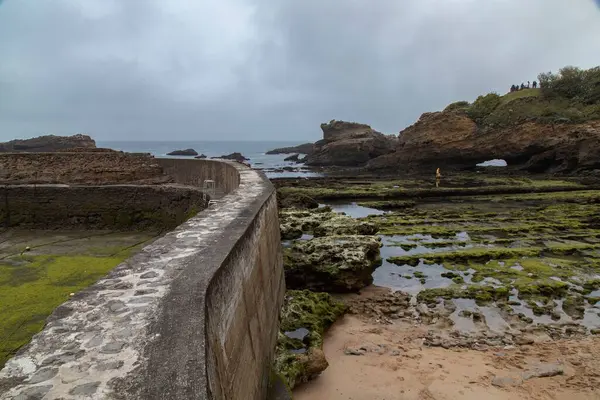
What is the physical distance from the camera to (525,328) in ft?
26.6

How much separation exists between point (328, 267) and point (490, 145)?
35.1m

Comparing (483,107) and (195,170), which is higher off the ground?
→ (483,107)

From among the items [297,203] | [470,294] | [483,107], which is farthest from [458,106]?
[470,294]

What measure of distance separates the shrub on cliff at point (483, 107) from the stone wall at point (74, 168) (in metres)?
38.3

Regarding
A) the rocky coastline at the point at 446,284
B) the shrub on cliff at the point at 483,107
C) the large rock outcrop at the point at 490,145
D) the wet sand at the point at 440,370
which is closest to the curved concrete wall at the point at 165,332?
the wet sand at the point at 440,370

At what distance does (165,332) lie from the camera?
2617mm

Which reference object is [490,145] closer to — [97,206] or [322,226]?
[322,226]

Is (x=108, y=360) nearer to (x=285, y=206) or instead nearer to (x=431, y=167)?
(x=285, y=206)

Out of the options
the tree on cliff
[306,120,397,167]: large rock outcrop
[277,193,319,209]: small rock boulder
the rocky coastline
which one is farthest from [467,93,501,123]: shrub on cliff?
[277,193,319,209]: small rock boulder

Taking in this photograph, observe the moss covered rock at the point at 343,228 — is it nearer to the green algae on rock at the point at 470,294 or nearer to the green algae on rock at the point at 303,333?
the green algae on rock at the point at 470,294

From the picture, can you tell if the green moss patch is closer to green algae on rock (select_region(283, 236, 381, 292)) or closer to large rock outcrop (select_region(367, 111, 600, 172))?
green algae on rock (select_region(283, 236, 381, 292))

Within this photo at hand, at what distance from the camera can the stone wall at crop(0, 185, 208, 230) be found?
34.2 feet

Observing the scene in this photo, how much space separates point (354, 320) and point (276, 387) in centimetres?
348

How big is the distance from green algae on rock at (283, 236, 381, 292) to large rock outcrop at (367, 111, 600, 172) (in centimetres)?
3230
